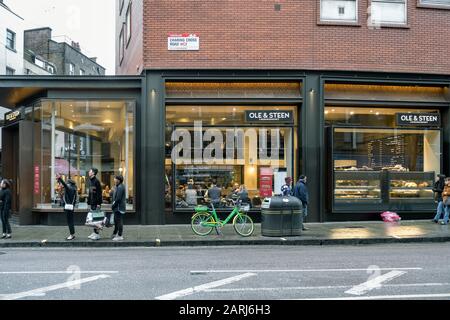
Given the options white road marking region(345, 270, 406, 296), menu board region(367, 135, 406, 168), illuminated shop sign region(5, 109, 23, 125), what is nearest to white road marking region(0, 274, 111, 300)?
white road marking region(345, 270, 406, 296)

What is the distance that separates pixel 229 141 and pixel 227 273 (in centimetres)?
949

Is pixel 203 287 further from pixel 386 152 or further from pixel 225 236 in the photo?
pixel 386 152

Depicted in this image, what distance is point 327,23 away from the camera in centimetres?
1778

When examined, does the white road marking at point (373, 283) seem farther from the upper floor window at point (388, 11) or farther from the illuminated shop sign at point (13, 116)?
the illuminated shop sign at point (13, 116)

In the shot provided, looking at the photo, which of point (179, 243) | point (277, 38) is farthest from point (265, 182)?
point (179, 243)

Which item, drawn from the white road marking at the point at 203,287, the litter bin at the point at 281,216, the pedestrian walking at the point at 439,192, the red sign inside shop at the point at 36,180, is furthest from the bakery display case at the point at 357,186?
the red sign inside shop at the point at 36,180

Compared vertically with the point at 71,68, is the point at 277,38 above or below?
below

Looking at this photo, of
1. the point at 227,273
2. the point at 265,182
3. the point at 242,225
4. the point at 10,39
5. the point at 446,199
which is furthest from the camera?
the point at 10,39

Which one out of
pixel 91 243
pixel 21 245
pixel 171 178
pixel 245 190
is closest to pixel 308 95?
pixel 245 190

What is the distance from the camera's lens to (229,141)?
1795 centimetres

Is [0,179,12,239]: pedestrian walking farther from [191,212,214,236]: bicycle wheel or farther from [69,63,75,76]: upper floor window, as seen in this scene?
[69,63,75,76]: upper floor window

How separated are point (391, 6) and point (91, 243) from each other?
13.3 metres

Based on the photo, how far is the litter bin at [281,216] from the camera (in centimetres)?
1398

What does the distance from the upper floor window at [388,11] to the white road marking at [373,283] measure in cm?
1197
